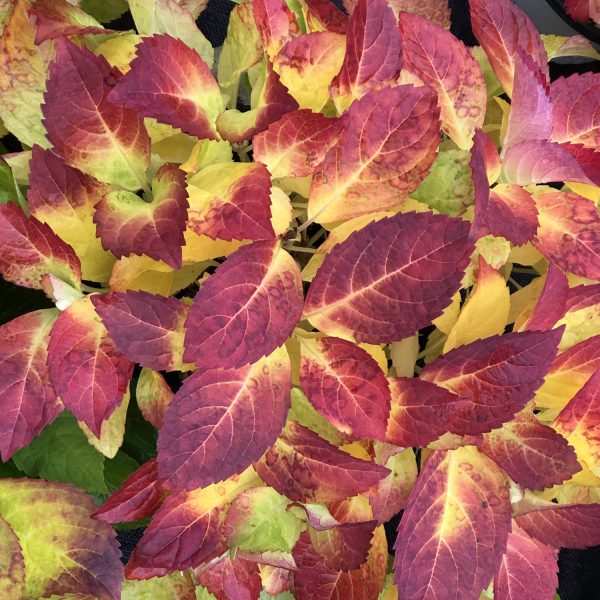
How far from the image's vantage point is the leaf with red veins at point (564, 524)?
0.39 metres

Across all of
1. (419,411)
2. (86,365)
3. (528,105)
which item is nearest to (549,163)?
(528,105)

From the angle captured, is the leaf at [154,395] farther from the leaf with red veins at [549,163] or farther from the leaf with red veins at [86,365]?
the leaf with red veins at [549,163]

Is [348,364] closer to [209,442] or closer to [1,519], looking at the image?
[209,442]

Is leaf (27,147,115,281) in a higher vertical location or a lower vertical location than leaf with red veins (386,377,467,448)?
higher

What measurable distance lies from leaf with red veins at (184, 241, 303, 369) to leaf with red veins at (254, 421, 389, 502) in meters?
0.07

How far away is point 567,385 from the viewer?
40cm

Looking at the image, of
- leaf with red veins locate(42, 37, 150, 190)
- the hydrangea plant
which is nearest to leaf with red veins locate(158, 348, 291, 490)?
the hydrangea plant

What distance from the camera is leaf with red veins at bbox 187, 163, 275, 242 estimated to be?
312mm

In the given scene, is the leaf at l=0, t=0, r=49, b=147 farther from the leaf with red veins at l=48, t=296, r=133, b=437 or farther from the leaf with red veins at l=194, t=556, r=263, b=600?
the leaf with red veins at l=194, t=556, r=263, b=600

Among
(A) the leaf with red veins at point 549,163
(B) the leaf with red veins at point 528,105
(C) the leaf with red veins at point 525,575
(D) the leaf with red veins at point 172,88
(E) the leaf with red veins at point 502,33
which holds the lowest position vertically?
(C) the leaf with red veins at point 525,575

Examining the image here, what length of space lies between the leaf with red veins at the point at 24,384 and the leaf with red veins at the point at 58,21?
0.13 m

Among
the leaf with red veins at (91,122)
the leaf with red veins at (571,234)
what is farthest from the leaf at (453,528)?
the leaf with red veins at (91,122)

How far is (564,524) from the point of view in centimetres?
40

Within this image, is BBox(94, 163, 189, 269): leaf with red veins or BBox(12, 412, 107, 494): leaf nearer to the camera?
BBox(94, 163, 189, 269): leaf with red veins
